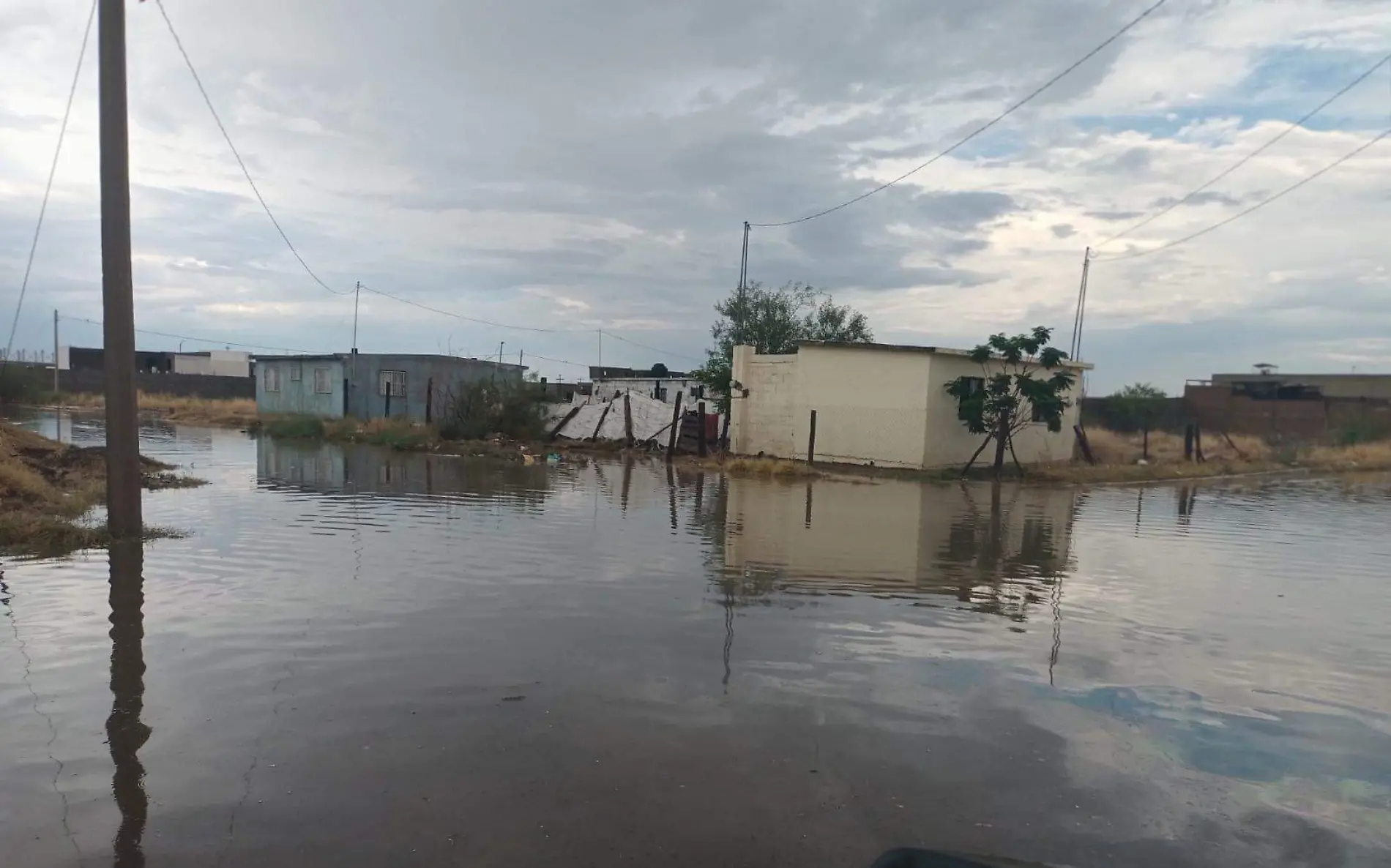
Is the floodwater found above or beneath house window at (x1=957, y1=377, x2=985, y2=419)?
beneath

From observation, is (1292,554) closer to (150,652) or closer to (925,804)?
(925,804)

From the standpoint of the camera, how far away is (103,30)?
9.92m

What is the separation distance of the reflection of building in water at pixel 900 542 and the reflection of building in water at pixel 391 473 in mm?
4919

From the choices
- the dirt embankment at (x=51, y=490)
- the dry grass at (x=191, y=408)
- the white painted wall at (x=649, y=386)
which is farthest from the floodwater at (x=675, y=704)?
the dry grass at (x=191, y=408)

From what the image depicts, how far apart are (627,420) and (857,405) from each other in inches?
315

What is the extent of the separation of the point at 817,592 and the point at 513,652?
3579mm

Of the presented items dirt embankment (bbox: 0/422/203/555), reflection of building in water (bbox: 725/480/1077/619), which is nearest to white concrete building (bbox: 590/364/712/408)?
reflection of building in water (bbox: 725/480/1077/619)

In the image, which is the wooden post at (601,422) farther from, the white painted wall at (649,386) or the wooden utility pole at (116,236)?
the wooden utility pole at (116,236)

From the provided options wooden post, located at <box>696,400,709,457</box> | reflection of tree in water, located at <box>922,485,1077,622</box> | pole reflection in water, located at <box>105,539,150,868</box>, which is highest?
wooden post, located at <box>696,400,709,457</box>

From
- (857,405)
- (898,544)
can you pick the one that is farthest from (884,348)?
(898,544)

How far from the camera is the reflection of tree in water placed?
9.23 meters

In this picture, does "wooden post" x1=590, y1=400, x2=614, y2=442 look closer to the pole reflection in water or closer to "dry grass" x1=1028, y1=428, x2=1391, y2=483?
"dry grass" x1=1028, y1=428, x2=1391, y2=483

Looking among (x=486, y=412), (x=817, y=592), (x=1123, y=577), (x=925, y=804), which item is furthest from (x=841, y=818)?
(x=486, y=412)

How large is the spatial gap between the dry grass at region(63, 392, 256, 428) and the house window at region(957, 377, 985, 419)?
30348 millimetres
